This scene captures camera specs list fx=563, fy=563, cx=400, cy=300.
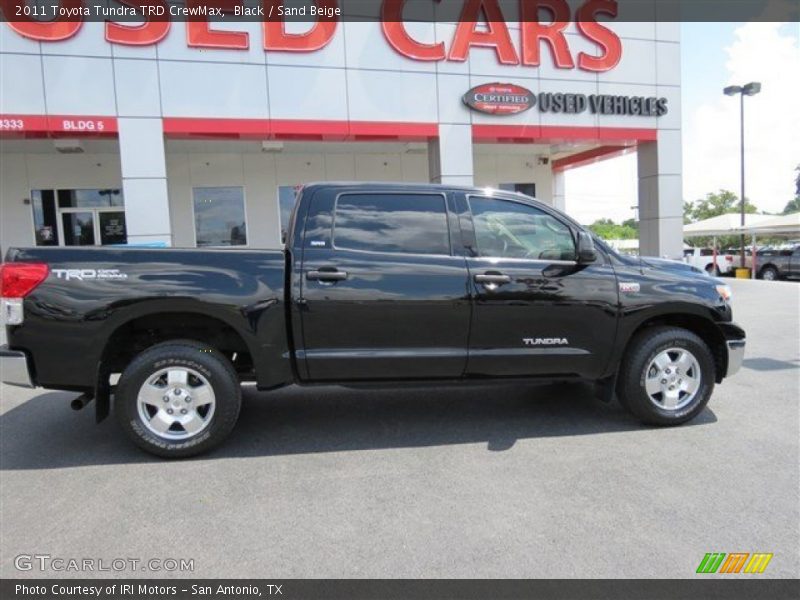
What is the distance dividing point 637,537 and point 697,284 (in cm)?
242

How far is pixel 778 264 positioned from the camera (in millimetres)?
24156

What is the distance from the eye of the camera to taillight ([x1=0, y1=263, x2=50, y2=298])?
12.5ft

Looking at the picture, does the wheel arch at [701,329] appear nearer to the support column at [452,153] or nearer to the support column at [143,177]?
Result: the support column at [452,153]

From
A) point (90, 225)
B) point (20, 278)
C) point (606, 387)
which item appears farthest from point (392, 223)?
point (90, 225)

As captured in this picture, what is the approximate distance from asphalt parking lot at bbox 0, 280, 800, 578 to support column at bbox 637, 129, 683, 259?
36.3 ft

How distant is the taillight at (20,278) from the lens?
3.81 meters

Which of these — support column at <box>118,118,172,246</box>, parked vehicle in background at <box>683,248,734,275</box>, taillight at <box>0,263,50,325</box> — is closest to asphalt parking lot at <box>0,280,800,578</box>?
taillight at <box>0,263,50,325</box>

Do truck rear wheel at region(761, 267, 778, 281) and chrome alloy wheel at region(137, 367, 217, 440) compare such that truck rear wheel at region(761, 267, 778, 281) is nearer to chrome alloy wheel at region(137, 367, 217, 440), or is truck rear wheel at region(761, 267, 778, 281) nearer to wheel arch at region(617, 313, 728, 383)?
wheel arch at region(617, 313, 728, 383)

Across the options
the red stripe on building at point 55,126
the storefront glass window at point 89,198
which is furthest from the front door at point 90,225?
the red stripe on building at point 55,126

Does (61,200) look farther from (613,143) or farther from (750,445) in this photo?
(750,445)

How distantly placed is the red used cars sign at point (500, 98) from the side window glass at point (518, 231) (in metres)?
9.93

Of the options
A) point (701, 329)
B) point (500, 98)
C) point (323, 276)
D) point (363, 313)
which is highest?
point (500, 98)

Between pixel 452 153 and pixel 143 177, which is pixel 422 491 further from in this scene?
pixel 452 153

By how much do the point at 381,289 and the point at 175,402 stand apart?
1681 millimetres
